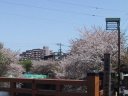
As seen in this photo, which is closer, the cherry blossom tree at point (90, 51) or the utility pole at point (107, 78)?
the utility pole at point (107, 78)

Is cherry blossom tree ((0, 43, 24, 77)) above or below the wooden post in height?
below

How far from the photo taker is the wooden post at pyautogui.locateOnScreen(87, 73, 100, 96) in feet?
47.8

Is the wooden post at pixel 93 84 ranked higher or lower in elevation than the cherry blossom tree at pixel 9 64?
higher

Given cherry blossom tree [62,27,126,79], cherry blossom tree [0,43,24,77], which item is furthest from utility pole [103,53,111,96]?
cherry blossom tree [0,43,24,77]

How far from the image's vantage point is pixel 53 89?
53.5 ft

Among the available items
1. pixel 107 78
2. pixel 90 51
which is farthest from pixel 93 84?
pixel 90 51

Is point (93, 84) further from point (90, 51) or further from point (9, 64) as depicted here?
point (9, 64)

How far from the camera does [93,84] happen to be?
14.6 meters

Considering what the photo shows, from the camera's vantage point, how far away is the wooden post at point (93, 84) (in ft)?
47.8

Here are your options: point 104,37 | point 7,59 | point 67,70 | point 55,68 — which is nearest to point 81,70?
point 67,70

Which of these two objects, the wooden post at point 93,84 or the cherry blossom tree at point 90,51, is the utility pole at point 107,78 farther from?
the cherry blossom tree at point 90,51

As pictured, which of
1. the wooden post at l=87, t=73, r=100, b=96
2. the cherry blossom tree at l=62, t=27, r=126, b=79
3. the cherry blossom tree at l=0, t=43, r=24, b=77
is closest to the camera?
the wooden post at l=87, t=73, r=100, b=96

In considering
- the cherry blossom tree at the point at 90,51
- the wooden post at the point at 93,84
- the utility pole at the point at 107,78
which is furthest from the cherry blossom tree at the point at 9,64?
the utility pole at the point at 107,78

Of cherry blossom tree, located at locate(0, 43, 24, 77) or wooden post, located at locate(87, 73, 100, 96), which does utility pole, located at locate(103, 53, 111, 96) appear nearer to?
wooden post, located at locate(87, 73, 100, 96)
